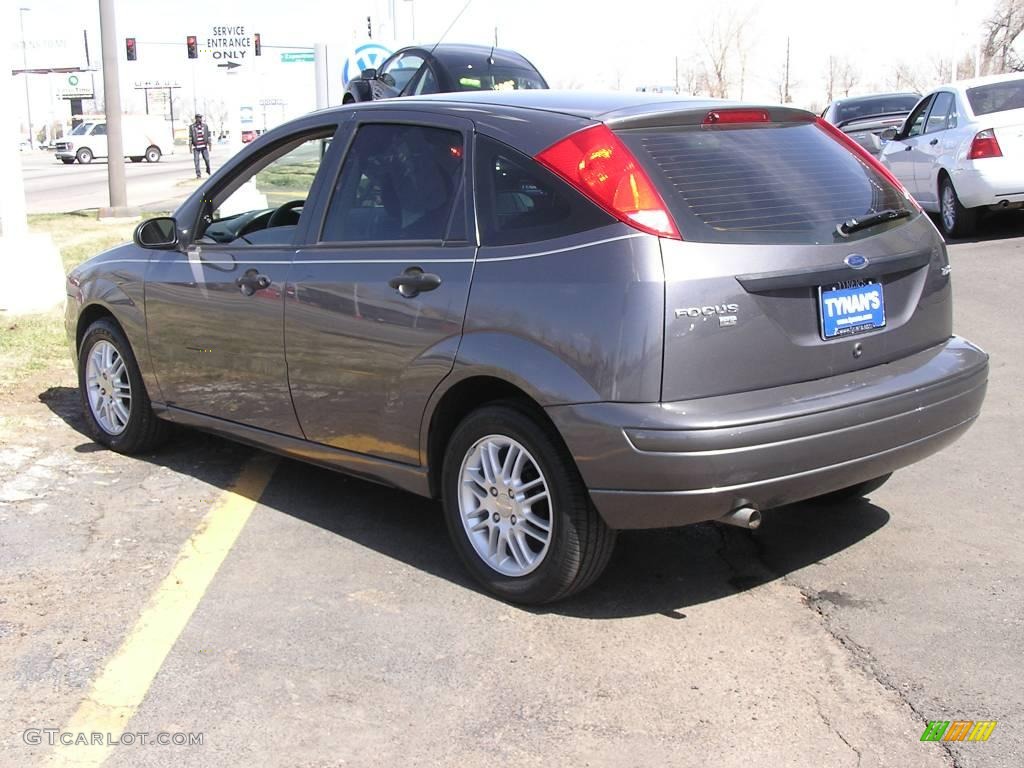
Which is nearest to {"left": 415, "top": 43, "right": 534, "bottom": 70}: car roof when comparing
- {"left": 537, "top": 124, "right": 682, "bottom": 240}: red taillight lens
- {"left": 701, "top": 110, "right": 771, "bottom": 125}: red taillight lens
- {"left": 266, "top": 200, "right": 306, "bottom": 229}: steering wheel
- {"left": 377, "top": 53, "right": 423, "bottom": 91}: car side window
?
{"left": 377, "top": 53, "right": 423, "bottom": 91}: car side window

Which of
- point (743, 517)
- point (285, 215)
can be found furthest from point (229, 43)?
point (743, 517)

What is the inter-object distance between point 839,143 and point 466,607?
2.31m

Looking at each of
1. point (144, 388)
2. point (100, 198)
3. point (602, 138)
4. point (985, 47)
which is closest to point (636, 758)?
point (602, 138)

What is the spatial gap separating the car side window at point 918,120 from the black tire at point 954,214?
1.08 m

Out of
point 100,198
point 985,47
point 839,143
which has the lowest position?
point 100,198

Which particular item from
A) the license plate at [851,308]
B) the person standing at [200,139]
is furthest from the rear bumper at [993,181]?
the person standing at [200,139]

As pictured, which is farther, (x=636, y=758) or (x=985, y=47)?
(x=985, y=47)

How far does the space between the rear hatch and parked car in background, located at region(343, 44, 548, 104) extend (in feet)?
27.8

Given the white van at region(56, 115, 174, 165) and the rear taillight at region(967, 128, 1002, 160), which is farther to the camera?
the white van at region(56, 115, 174, 165)

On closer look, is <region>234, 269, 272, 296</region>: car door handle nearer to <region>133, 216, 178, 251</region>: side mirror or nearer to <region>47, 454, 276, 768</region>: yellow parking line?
<region>133, 216, 178, 251</region>: side mirror

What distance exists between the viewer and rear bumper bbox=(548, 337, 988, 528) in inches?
149

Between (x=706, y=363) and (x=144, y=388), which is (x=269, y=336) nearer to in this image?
(x=144, y=388)

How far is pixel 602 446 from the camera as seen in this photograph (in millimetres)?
3865

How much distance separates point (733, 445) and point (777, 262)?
0.64 meters
